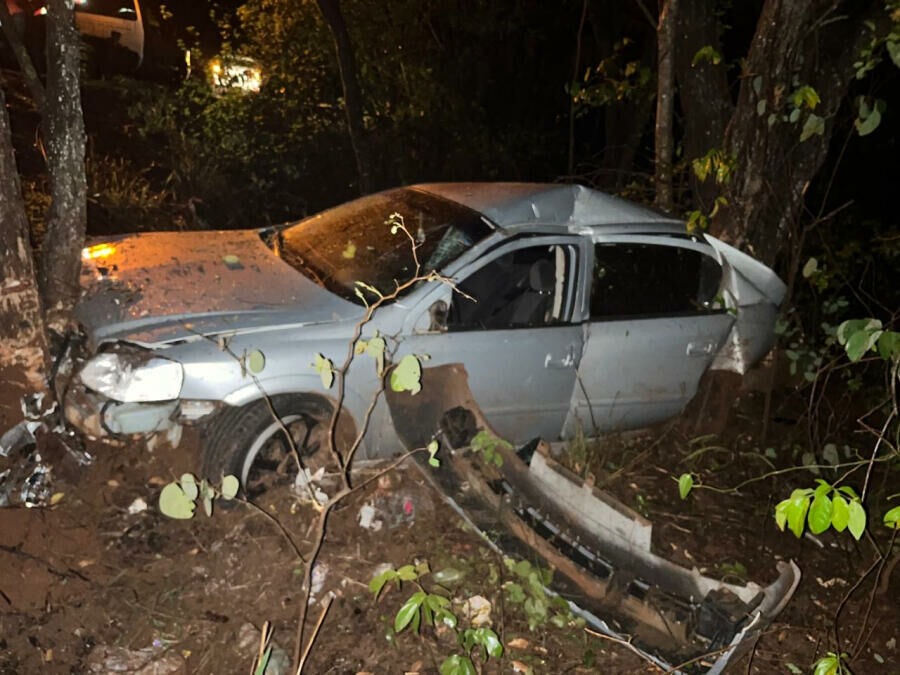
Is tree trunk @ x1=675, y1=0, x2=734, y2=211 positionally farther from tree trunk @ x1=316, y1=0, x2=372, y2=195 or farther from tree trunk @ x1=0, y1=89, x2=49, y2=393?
tree trunk @ x1=316, y1=0, x2=372, y2=195

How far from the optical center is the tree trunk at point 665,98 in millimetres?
4957

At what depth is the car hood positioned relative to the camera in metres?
3.30

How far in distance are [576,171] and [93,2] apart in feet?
24.6

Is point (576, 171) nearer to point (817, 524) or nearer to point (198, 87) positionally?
point (198, 87)

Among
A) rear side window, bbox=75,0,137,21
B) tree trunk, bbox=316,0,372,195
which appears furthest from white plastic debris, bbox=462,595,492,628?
rear side window, bbox=75,0,137,21

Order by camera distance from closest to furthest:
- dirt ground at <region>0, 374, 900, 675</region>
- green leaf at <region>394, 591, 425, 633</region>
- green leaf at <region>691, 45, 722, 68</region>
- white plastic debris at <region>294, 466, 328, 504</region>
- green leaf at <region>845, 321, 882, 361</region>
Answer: green leaf at <region>394, 591, 425, 633</region> < green leaf at <region>845, 321, 882, 361</region> < dirt ground at <region>0, 374, 900, 675</region> < white plastic debris at <region>294, 466, 328, 504</region> < green leaf at <region>691, 45, 722, 68</region>

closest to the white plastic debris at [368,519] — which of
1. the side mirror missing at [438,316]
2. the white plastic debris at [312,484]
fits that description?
the white plastic debris at [312,484]

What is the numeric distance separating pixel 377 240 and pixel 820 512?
2619mm

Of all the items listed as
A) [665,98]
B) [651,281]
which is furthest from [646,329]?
[665,98]

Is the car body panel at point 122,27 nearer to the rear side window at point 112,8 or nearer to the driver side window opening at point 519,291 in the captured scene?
the rear side window at point 112,8

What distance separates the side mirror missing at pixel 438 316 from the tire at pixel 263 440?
2.02ft

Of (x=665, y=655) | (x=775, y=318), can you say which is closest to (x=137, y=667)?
(x=665, y=655)

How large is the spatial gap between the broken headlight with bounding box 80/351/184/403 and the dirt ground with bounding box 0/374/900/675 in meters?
0.29

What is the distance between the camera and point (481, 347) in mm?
3680
